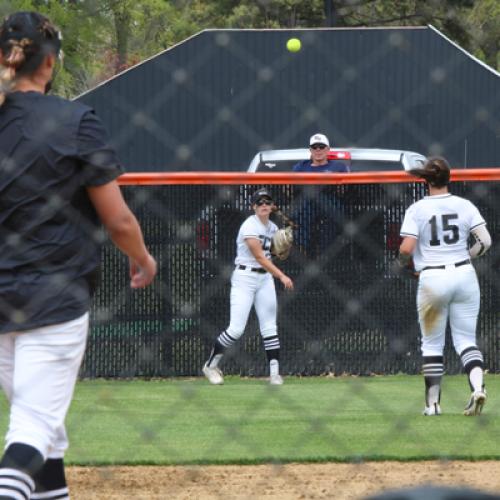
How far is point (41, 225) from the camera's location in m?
3.58

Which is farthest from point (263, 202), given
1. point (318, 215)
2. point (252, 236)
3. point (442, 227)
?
point (442, 227)

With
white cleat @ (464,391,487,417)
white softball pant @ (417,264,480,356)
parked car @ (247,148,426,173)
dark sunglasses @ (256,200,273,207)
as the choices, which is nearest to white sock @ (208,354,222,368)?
dark sunglasses @ (256,200,273,207)

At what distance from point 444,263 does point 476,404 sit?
90cm

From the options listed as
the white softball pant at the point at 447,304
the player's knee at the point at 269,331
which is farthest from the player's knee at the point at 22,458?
the player's knee at the point at 269,331

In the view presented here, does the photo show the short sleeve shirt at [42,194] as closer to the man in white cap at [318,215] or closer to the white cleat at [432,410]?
the white cleat at [432,410]

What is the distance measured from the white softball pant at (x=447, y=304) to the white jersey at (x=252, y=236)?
2169mm

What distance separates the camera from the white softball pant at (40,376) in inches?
138

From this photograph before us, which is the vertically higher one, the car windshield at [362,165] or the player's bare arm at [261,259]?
the car windshield at [362,165]

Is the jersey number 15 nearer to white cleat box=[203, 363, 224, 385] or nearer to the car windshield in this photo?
white cleat box=[203, 363, 224, 385]

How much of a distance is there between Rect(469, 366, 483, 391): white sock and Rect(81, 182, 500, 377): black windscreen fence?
97.3 inches

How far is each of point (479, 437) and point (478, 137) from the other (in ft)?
22.4

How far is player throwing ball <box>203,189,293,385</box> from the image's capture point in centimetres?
980

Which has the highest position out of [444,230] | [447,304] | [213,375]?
[444,230]

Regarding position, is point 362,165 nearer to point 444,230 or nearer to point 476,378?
point 444,230
